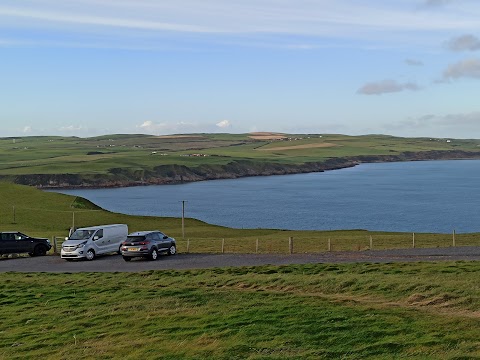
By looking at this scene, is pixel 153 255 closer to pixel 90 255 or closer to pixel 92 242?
pixel 90 255

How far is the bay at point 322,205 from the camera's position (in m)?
105

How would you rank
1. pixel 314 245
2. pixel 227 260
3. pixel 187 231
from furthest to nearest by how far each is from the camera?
pixel 187 231 → pixel 314 245 → pixel 227 260

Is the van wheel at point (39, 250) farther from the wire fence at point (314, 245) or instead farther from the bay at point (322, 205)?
the bay at point (322, 205)

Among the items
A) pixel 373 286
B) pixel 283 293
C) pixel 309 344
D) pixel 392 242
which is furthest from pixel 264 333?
pixel 392 242

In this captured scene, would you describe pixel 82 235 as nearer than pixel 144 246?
No

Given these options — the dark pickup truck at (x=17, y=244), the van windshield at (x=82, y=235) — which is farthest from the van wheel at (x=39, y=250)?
the van windshield at (x=82, y=235)

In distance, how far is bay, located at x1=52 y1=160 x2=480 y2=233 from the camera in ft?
343

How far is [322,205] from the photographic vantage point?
13800cm

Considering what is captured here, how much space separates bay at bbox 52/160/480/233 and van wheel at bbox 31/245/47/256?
56.6m

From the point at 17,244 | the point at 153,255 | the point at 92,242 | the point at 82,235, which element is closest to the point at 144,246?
the point at 153,255

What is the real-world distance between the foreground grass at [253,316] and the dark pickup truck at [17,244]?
1509 cm

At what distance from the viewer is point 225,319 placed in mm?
18078

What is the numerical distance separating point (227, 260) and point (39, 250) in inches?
A: 634

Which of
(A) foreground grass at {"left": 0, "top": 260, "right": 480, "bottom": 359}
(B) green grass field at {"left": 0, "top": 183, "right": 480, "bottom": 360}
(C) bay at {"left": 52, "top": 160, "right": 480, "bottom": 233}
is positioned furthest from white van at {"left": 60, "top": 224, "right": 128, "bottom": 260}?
(C) bay at {"left": 52, "top": 160, "right": 480, "bottom": 233}
